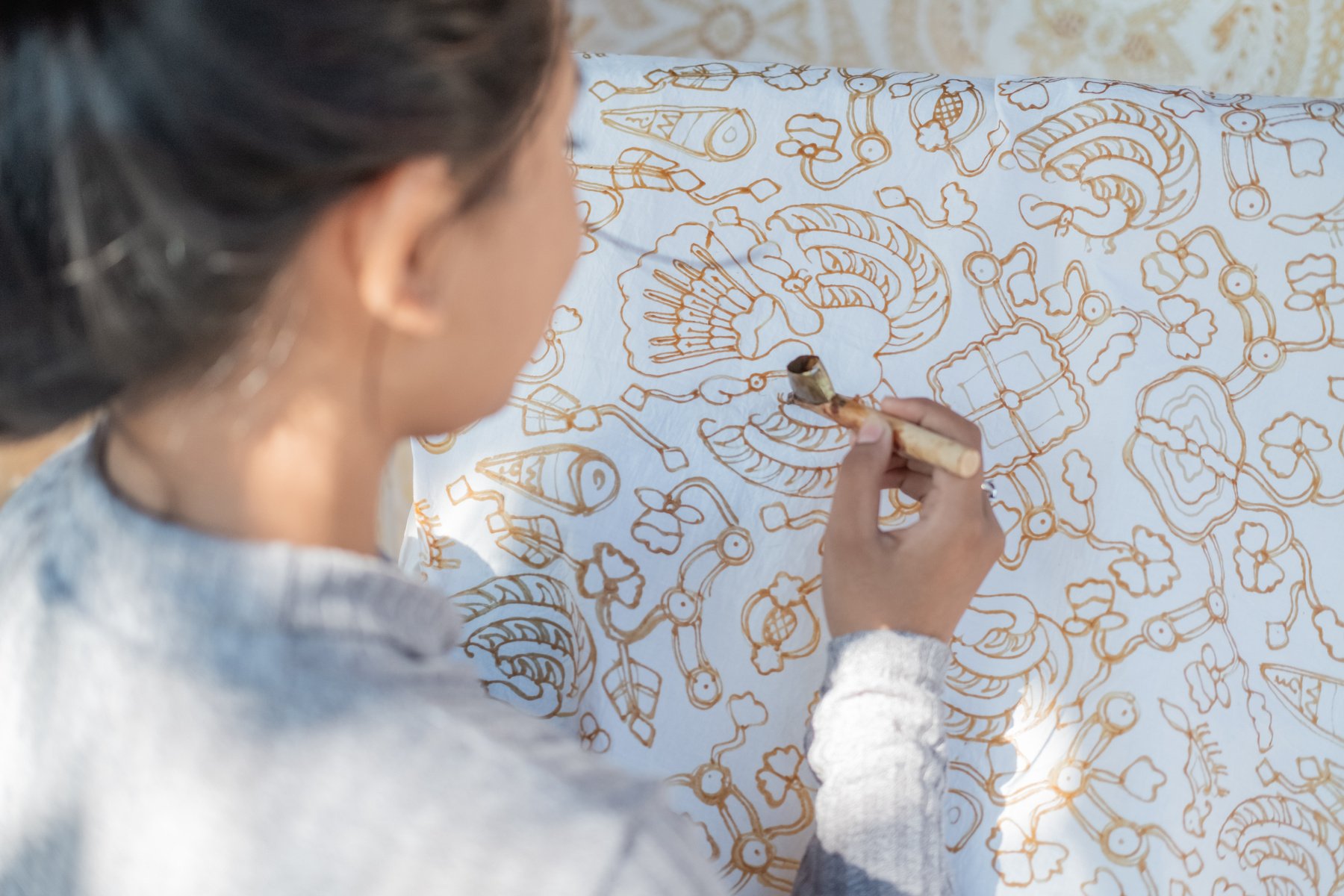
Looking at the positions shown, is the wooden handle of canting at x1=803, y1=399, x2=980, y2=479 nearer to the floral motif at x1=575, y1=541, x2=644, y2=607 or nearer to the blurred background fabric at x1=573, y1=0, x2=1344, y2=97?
the floral motif at x1=575, y1=541, x2=644, y2=607

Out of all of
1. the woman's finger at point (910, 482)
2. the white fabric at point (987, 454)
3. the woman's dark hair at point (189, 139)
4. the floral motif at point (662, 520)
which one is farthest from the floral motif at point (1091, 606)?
the woman's dark hair at point (189, 139)

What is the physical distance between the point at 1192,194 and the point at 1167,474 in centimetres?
19

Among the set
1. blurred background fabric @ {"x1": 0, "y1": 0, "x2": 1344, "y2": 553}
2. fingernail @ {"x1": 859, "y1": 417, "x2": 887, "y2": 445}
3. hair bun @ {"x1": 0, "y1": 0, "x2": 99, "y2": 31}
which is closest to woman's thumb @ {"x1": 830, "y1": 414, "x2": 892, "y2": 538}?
fingernail @ {"x1": 859, "y1": 417, "x2": 887, "y2": 445}

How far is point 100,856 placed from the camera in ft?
1.03

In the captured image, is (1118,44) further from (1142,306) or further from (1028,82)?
(1142,306)

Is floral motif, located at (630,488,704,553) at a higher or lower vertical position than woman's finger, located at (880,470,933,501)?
lower

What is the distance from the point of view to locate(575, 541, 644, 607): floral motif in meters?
0.56

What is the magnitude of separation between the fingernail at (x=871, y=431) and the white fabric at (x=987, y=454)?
7 centimetres

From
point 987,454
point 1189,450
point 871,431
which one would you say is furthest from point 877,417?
point 1189,450

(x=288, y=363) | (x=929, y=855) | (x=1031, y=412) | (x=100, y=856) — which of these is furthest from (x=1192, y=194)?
(x=100, y=856)

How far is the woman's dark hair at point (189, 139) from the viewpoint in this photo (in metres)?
0.25

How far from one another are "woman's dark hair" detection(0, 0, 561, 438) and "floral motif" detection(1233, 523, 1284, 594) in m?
0.50

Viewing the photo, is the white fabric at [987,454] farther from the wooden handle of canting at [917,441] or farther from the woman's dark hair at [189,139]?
the woman's dark hair at [189,139]

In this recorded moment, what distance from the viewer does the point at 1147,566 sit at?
560 millimetres
